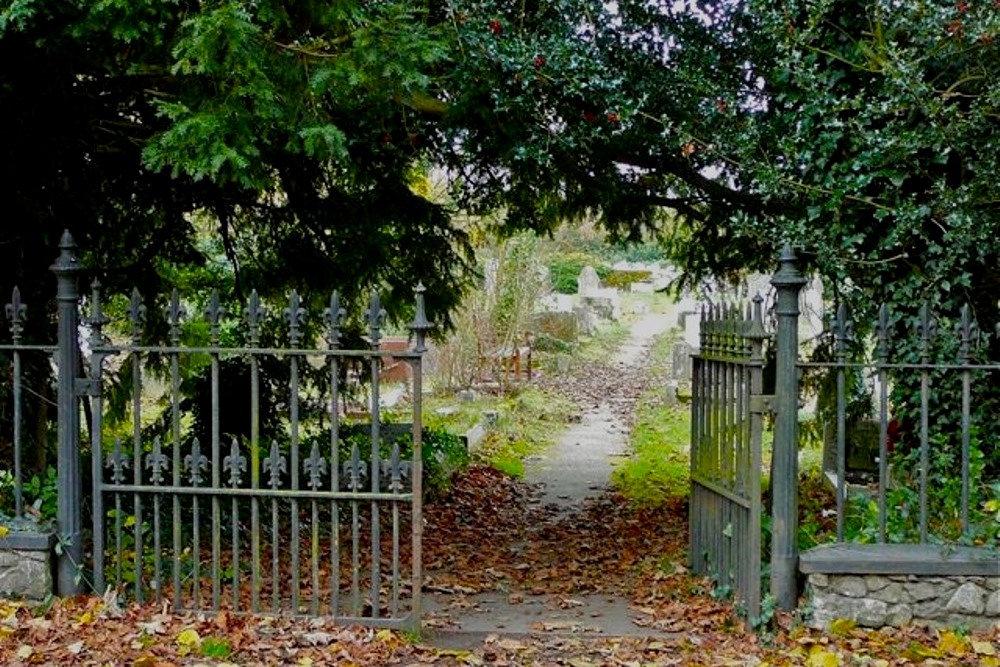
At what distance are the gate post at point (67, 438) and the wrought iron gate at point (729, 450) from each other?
378 cm

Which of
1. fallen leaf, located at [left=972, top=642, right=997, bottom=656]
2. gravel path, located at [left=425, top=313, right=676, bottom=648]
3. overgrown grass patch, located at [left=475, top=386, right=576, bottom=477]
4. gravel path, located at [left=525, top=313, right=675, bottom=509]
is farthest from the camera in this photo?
overgrown grass patch, located at [left=475, top=386, right=576, bottom=477]

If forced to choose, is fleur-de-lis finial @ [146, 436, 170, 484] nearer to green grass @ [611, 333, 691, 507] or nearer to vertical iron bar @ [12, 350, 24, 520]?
vertical iron bar @ [12, 350, 24, 520]

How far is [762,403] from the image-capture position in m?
5.36

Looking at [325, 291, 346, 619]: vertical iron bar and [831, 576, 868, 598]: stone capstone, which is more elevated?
[325, 291, 346, 619]: vertical iron bar

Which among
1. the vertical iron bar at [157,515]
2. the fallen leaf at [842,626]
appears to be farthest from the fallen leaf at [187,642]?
the fallen leaf at [842,626]

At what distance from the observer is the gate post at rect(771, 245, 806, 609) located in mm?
5266

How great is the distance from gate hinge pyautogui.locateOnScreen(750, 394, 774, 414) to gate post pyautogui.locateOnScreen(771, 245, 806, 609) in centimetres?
3

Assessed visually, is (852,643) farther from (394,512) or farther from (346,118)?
(346,118)

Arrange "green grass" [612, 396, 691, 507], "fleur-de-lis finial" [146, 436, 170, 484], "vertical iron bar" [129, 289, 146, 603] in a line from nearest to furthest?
"vertical iron bar" [129, 289, 146, 603] → "fleur-de-lis finial" [146, 436, 170, 484] → "green grass" [612, 396, 691, 507]

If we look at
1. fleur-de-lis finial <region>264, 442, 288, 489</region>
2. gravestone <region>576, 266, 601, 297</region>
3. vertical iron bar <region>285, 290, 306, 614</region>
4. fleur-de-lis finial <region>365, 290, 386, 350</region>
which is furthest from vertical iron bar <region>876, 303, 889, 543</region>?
gravestone <region>576, 266, 601, 297</region>

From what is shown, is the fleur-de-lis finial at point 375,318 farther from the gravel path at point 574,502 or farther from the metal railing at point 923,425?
the metal railing at point 923,425

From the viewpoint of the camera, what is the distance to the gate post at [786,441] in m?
5.27

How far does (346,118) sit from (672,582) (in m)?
4.03

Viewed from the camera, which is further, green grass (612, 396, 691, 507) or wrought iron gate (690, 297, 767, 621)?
green grass (612, 396, 691, 507)
